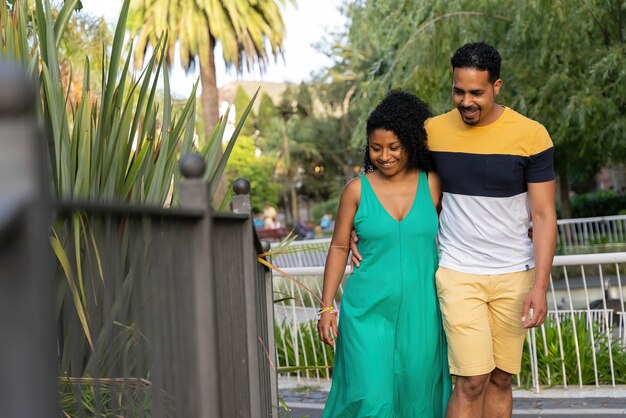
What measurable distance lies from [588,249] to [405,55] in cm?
672

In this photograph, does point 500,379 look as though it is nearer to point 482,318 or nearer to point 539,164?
point 482,318

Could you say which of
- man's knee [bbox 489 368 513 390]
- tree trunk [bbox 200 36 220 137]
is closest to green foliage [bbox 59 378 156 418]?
man's knee [bbox 489 368 513 390]

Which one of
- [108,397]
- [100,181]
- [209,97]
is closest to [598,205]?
[209,97]

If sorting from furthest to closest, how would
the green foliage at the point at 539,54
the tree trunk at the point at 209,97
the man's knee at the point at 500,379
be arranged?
the tree trunk at the point at 209,97 < the green foliage at the point at 539,54 < the man's knee at the point at 500,379

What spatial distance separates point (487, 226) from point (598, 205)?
1214 inches

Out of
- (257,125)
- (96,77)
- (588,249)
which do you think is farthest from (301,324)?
(257,125)

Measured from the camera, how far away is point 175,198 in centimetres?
438

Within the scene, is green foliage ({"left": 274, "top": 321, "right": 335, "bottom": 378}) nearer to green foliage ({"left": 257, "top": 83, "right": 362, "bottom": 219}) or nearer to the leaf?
the leaf

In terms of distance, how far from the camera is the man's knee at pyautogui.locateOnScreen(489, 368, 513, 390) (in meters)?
4.52

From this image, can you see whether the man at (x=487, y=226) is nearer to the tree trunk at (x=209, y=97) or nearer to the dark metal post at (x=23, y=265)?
the dark metal post at (x=23, y=265)

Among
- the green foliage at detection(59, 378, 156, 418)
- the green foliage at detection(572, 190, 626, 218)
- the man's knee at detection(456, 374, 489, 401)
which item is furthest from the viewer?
the green foliage at detection(572, 190, 626, 218)

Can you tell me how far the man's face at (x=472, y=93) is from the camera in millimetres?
4262

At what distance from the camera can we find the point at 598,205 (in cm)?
3394

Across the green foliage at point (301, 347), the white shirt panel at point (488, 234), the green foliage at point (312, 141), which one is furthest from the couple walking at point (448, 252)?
the green foliage at point (312, 141)
